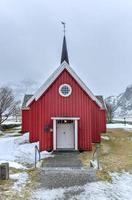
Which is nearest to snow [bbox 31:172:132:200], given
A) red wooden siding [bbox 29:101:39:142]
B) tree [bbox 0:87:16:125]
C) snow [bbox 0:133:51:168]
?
snow [bbox 0:133:51:168]

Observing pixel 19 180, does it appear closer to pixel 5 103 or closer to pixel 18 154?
pixel 18 154

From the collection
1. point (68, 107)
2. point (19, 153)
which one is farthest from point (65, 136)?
point (19, 153)

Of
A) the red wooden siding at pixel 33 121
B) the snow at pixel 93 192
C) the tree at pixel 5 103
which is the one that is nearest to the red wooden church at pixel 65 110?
the red wooden siding at pixel 33 121

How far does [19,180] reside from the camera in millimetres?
12375

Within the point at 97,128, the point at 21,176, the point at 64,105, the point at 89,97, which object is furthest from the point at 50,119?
the point at 21,176

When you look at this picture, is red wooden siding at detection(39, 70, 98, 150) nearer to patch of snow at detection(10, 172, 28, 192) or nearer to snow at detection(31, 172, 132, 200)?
patch of snow at detection(10, 172, 28, 192)

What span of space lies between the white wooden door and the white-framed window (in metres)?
2.27

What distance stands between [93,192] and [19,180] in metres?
3.31

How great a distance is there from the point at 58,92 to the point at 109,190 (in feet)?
40.0

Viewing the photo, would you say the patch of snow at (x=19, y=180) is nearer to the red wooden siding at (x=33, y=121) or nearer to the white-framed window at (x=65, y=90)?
the white-framed window at (x=65, y=90)

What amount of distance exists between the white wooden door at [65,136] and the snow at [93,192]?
10118 mm

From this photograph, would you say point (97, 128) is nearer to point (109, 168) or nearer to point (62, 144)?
point (62, 144)

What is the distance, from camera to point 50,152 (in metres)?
21.4

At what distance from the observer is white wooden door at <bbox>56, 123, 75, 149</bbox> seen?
73.2 ft
